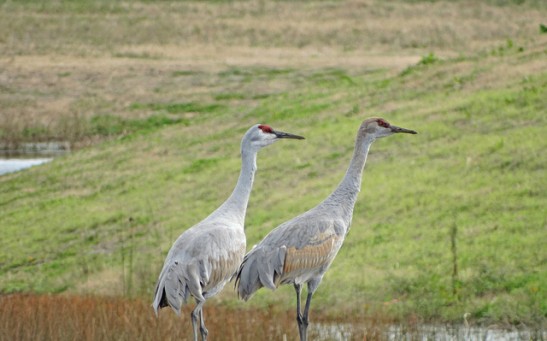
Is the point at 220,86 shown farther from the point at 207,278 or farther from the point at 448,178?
the point at 207,278

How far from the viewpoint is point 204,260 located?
9617mm

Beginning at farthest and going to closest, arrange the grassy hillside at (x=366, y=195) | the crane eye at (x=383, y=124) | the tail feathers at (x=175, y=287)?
the grassy hillside at (x=366, y=195) < the crane eye at (x=383, y=124) < the tail feathers at (x=175, y=287)

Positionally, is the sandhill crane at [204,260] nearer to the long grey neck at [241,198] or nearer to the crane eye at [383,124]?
the long grey neck at [241,198]

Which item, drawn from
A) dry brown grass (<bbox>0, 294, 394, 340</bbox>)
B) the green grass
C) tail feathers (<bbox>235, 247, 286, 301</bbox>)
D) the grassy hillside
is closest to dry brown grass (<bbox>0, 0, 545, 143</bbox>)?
the grassy hillside

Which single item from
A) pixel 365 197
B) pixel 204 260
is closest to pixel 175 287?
pixel 204 260

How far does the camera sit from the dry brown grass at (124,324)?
10508 mm

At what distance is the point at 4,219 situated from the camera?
20.9 metres

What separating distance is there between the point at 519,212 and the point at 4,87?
25.8 m

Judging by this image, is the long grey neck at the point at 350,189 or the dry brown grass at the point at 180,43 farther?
the dry brown grass at the point at 180,43

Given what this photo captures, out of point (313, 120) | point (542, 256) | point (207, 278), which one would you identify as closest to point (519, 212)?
point (542, 256)

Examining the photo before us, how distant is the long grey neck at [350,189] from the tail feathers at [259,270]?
26.0 inches

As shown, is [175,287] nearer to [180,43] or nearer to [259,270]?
[259,270]

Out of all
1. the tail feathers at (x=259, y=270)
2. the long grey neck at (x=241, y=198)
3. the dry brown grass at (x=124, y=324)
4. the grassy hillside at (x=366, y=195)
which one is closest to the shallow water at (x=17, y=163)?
the grassy hillside at (x=366, y=195)

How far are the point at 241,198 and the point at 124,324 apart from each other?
171cm
